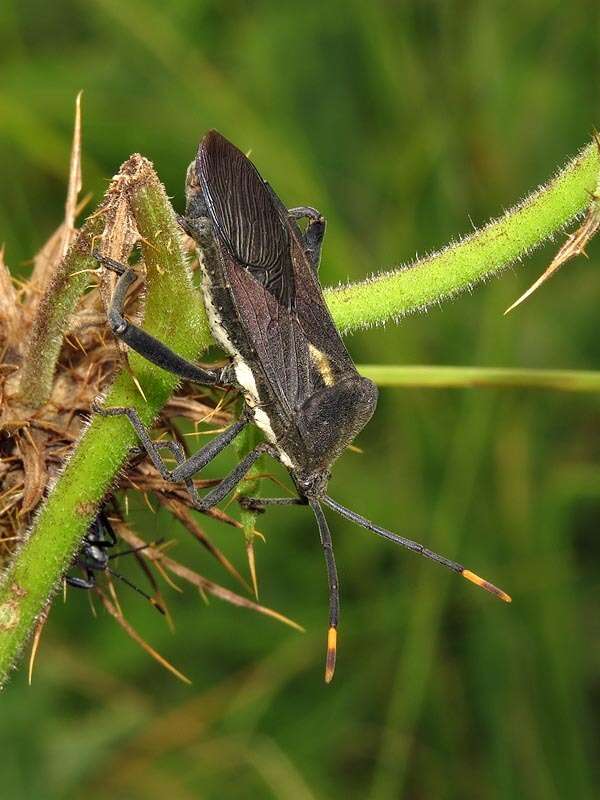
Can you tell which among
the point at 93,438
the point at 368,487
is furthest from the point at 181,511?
the point at 368,487

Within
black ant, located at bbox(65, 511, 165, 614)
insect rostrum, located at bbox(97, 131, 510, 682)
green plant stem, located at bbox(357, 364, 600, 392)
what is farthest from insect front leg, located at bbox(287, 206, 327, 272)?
black ant, located at bbox(65, 511, 165, 614)

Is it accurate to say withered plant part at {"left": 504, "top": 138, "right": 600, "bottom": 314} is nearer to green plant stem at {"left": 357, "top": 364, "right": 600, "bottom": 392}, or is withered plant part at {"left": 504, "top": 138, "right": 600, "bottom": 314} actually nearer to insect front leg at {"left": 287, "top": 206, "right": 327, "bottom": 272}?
green plant stem at {"left": 357, "top": 364, "right": 600, "bottom": 392}

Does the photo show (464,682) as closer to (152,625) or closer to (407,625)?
(407,625)

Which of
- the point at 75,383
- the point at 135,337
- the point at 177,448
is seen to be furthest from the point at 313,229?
the point at 135,337

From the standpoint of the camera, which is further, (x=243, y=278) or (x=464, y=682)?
(x=464, y=682)

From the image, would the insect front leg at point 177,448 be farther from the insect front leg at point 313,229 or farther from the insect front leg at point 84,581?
the insect front leg at point 313,229

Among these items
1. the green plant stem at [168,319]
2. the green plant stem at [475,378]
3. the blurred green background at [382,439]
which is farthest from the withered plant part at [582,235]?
the blurred green background at [382,439]
